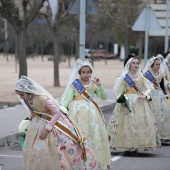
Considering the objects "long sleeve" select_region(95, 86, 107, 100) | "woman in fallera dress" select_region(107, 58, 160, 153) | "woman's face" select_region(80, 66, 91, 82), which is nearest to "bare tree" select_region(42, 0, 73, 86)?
"woman in fallera dress" select_region(107, 58, 160, 153)

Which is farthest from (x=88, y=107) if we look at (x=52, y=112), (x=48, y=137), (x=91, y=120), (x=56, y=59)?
(x=56, y=59)

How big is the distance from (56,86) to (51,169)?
18921 millimetres

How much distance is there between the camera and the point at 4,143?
38.6 feet

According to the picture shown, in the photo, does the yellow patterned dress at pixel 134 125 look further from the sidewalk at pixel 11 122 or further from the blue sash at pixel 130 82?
the sidewalk at pixel 11 122

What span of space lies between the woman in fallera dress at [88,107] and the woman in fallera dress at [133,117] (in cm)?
174

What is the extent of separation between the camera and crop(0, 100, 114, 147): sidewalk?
471 inches

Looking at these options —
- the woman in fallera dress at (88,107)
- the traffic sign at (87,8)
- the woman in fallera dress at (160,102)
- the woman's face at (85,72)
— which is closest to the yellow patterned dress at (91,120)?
the woman in fallera dress at (88,107)

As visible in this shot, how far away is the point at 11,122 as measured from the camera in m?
14.1

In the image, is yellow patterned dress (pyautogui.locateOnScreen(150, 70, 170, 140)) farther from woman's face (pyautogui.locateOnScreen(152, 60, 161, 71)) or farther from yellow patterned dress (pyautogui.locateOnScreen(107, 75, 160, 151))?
yellow patterned dress (pyautogui.locateOnScreen(107, 75, 160, 151))

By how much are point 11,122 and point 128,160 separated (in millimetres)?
4593

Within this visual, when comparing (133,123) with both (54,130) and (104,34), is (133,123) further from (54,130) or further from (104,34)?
(104,34)

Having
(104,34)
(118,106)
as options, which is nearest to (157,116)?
(118,106)

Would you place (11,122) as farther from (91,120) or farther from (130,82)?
(91,120)

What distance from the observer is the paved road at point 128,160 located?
9477 mm
